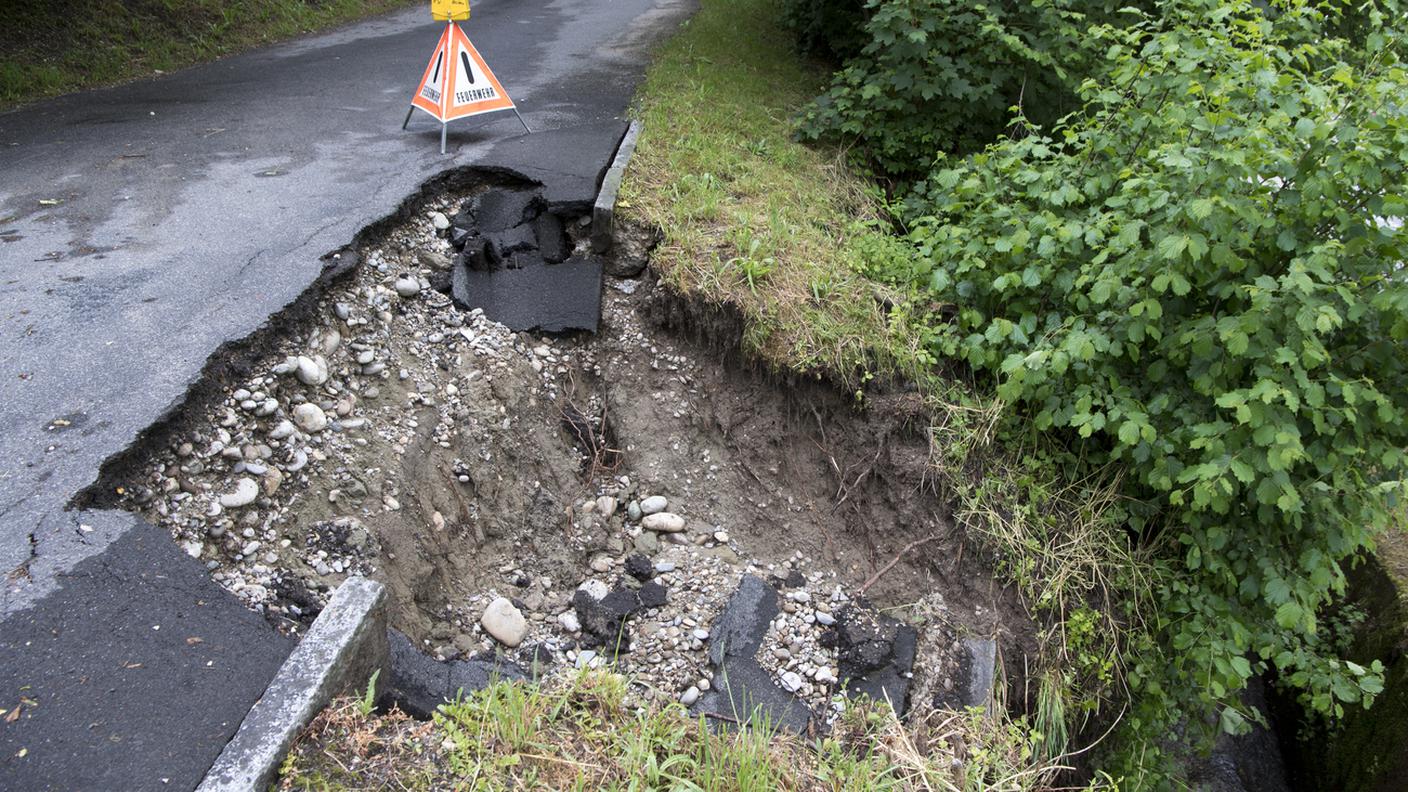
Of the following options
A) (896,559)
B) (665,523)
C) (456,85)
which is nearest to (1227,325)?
(896,559)

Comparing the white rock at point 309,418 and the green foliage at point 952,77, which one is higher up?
the green foliage at point 952,77

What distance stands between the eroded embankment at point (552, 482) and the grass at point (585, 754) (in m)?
0.51

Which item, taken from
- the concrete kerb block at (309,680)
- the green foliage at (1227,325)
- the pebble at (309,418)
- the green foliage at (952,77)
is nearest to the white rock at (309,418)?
the pebble at (309,418)

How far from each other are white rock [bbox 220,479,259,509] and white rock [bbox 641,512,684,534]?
74.4 inches

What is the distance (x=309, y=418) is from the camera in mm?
3896

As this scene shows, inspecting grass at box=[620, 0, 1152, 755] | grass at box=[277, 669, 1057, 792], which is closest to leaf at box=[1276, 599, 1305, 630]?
grass at box=[620, 0, 1152, 755]

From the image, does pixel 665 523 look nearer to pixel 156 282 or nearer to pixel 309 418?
pixel 309 418

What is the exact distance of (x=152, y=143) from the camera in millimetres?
6223

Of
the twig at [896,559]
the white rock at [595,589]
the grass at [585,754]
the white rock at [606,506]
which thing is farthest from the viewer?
the white rock at [606,506]

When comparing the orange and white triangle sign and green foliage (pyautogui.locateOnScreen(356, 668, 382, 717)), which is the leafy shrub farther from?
green foliage (pyautogui.locateOnScreen(356, 668, 382, 717))

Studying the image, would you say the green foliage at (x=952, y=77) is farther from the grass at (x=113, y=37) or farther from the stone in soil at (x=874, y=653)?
the grass at (x=113, y=37)

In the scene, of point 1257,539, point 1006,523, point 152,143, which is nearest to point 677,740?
point 1006,523

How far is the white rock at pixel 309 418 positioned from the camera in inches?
153

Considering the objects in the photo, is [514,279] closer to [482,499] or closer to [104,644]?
[482,499]
